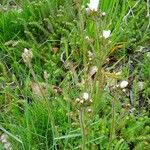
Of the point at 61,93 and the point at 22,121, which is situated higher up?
the point at 61,93

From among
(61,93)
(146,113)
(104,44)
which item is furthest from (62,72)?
(104,44)

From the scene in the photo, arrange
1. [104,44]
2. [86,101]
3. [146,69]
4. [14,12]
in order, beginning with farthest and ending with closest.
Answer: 1. [14,12]
2. [146,69]
3. [104,44]
4. [86,101]

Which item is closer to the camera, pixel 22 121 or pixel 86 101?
pixel 86 101

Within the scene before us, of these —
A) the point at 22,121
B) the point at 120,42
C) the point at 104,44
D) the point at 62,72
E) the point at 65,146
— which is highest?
the point at 120,42

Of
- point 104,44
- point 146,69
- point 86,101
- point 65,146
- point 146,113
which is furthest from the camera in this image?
point 146,69

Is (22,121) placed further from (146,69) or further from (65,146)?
(146,69)

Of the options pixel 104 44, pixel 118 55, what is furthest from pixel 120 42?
pixel 104 44
